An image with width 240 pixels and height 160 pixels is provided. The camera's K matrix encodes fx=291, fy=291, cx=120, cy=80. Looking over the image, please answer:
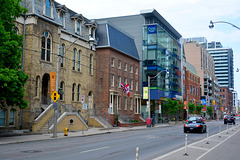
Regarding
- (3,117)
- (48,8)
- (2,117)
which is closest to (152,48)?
(48,8)

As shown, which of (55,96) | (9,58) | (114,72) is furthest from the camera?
(114,72)

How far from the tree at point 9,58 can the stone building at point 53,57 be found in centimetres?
497

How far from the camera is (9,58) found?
20812 mm

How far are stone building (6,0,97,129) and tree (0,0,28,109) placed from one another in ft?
16.3

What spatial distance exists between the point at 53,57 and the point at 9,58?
11738mm

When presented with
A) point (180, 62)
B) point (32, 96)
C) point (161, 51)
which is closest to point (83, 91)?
point (32, 96)

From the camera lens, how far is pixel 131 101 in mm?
50062

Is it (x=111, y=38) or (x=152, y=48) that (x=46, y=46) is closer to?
(x=111, y=38)

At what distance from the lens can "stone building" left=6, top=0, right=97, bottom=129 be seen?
28938 mm

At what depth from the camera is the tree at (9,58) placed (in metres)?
20.0

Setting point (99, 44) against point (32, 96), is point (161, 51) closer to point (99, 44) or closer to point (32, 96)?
point (99, 44)

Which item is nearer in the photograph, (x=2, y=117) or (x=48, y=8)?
(x=2, y=117)

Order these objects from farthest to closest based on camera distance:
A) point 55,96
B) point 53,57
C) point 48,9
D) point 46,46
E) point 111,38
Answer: point 111,38, point 53,57, point 48,9, point 46,46, point 55,96

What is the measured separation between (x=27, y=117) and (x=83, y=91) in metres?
12.0
